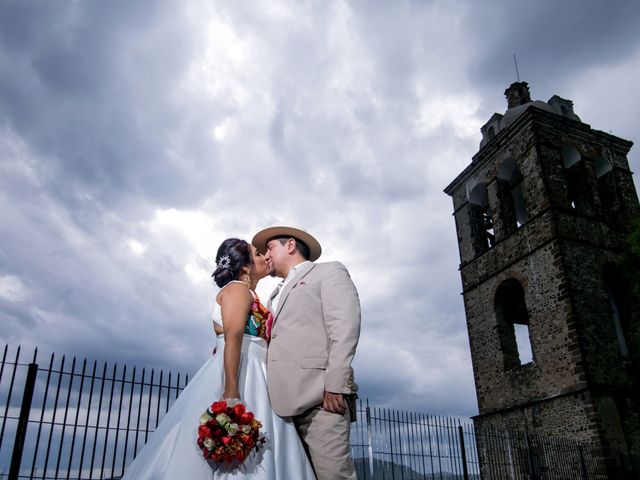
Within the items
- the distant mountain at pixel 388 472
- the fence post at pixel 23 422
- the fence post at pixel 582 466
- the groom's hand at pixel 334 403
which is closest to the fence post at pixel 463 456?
the distant mountain at pixel 388 472

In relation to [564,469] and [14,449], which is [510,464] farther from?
[14,449]

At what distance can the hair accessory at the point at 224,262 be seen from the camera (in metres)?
3.35

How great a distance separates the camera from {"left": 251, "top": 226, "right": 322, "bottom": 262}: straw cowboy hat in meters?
3.30

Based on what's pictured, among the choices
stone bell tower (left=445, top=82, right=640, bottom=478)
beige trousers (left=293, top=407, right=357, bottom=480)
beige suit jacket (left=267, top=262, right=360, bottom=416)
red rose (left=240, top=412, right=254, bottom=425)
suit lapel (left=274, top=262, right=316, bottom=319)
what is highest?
stone bell tower (left=445, top=82, right=640, bottom=478)

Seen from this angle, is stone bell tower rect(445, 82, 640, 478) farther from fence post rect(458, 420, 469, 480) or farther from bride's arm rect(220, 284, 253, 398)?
bride's arm rect(220, 284, 253, 398)

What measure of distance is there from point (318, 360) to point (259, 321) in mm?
569

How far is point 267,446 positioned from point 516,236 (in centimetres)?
1453

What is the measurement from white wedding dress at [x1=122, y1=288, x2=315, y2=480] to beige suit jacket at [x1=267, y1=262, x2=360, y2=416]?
10 centimetres

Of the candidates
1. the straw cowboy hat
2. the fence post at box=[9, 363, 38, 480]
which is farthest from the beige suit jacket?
the fence post at box=[9, 363, 38, 480]

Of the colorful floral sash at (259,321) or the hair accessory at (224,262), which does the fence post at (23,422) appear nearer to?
the hair accessory at (224,262)

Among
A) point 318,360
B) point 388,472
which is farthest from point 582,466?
point 318,360

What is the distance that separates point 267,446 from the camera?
8.49 ft

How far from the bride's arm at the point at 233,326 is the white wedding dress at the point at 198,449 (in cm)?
12

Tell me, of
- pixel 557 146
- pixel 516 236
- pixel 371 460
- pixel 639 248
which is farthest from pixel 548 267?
pixel 371 460
